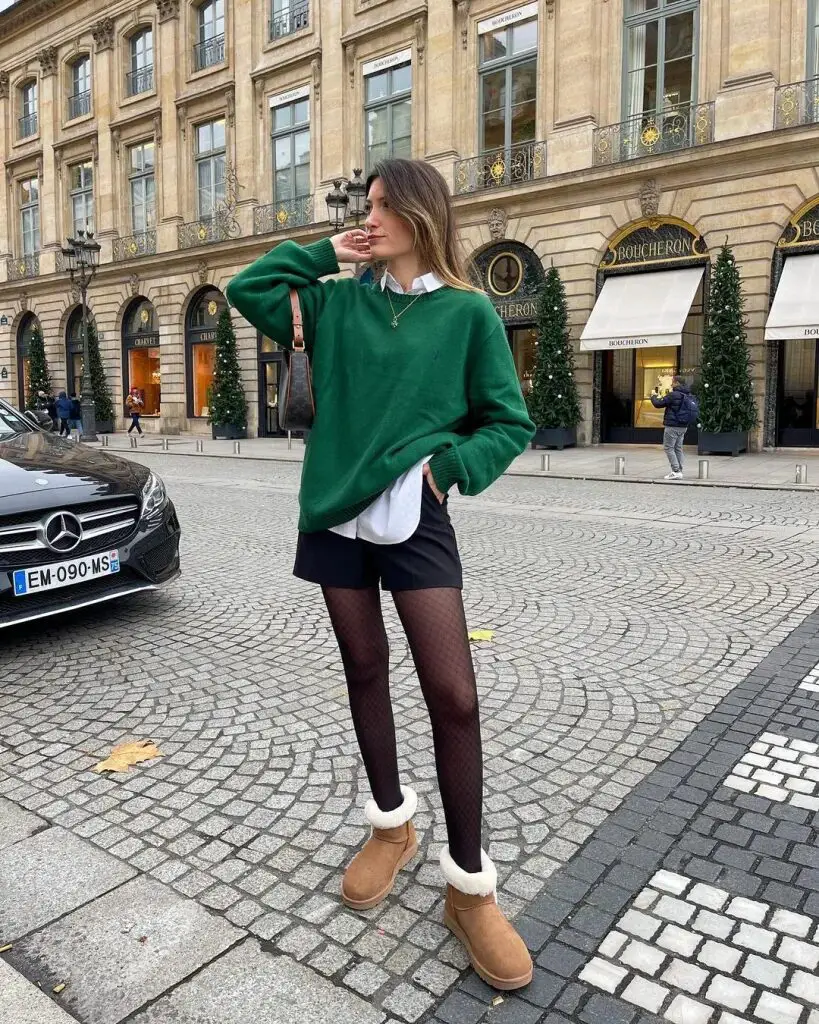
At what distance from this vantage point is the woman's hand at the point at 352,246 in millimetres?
2211

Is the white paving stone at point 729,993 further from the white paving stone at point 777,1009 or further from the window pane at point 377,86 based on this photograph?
the window pane at point 377,86

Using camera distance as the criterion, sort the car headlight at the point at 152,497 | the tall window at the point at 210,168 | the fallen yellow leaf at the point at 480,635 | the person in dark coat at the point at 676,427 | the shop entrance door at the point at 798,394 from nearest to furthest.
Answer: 1. the fallen yellow leaf at the point at 480,635
2. the car headlight at the point at 152,497
3. the person in dark coat at the point at 676,427
4. the shop entrance door at the point at 798,394
5. the tall window at the point at 210,168

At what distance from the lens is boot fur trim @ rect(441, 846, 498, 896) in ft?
7.00

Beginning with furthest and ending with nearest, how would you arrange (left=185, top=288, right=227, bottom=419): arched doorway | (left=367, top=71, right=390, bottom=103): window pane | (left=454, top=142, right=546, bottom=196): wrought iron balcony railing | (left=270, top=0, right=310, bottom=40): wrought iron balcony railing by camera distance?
1. (left=185, top=288, right=227, bottom=419): arched doorway
2. (left=270, top=0, right=310, bottom=40): wrought iron balcony railing
3. (left=367, top=71, right=390, bottom=103): window pane
4. (left=454, top=142, right=546, bottom=196): wrought iron balcony railing

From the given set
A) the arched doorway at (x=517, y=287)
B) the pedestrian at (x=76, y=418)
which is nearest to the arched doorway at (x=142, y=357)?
the pedestrian at (x=76, y=418)

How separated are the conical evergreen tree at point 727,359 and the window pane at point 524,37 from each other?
28.8ft

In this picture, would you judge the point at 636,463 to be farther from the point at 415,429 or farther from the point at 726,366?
the point at 415,429

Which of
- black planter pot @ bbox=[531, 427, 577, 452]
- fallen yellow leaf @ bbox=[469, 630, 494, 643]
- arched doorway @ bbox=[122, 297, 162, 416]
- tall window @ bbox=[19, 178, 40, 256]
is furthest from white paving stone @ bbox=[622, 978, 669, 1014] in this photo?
tall window @ bbox=[19, 178, 40, 256]

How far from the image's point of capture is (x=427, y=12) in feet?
80.1

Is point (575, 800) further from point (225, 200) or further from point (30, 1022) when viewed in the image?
point (225, 200)

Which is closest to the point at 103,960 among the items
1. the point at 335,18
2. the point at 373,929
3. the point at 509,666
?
the point at 373,929

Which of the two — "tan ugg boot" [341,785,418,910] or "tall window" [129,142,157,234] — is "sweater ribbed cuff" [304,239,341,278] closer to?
"tan ugg boot" [341,785,418,910]

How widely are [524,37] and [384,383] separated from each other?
80.5ft

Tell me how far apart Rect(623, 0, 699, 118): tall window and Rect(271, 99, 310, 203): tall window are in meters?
11.5
